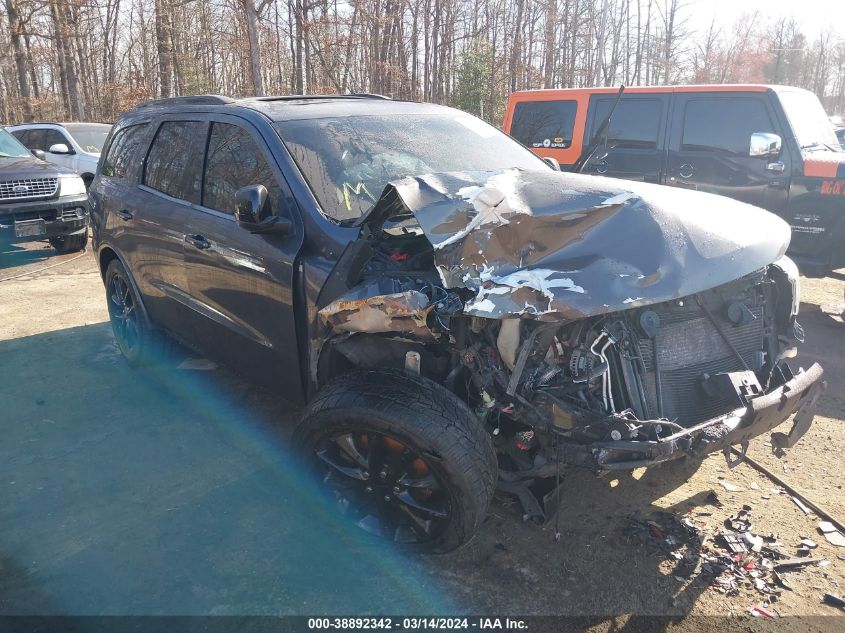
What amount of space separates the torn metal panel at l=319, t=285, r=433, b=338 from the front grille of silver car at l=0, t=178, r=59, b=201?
8088mm

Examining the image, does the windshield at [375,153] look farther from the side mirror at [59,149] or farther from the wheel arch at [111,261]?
the side mirror at [59,149]

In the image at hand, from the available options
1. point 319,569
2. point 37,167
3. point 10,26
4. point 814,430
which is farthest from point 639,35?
point 319,569

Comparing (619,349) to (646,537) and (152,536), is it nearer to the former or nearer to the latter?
(646,537)

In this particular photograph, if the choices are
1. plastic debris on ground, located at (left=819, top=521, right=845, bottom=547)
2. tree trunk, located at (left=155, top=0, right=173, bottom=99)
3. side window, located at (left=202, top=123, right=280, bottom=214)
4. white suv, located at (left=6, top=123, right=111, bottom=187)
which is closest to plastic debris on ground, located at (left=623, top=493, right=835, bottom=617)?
plastic debris on ground, located at (left=819, top=521, right=845, bottom=547)

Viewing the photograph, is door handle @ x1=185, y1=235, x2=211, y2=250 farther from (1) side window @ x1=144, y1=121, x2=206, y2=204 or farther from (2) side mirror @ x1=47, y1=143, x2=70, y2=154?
(2) side mirror @ x1=47, y1=143, x2=70, y2=154

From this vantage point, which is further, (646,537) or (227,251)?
(227,251)

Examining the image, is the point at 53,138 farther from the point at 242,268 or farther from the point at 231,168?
the point at 242,268

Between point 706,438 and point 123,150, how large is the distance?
4.57 metres

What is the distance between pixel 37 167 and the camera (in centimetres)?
919

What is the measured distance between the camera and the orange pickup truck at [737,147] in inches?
244

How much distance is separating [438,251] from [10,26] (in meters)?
23.3

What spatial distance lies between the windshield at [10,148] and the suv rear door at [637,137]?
8476mm

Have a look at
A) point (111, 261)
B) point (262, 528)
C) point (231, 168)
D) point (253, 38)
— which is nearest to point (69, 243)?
point (111, 261)

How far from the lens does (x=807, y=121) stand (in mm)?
6734
